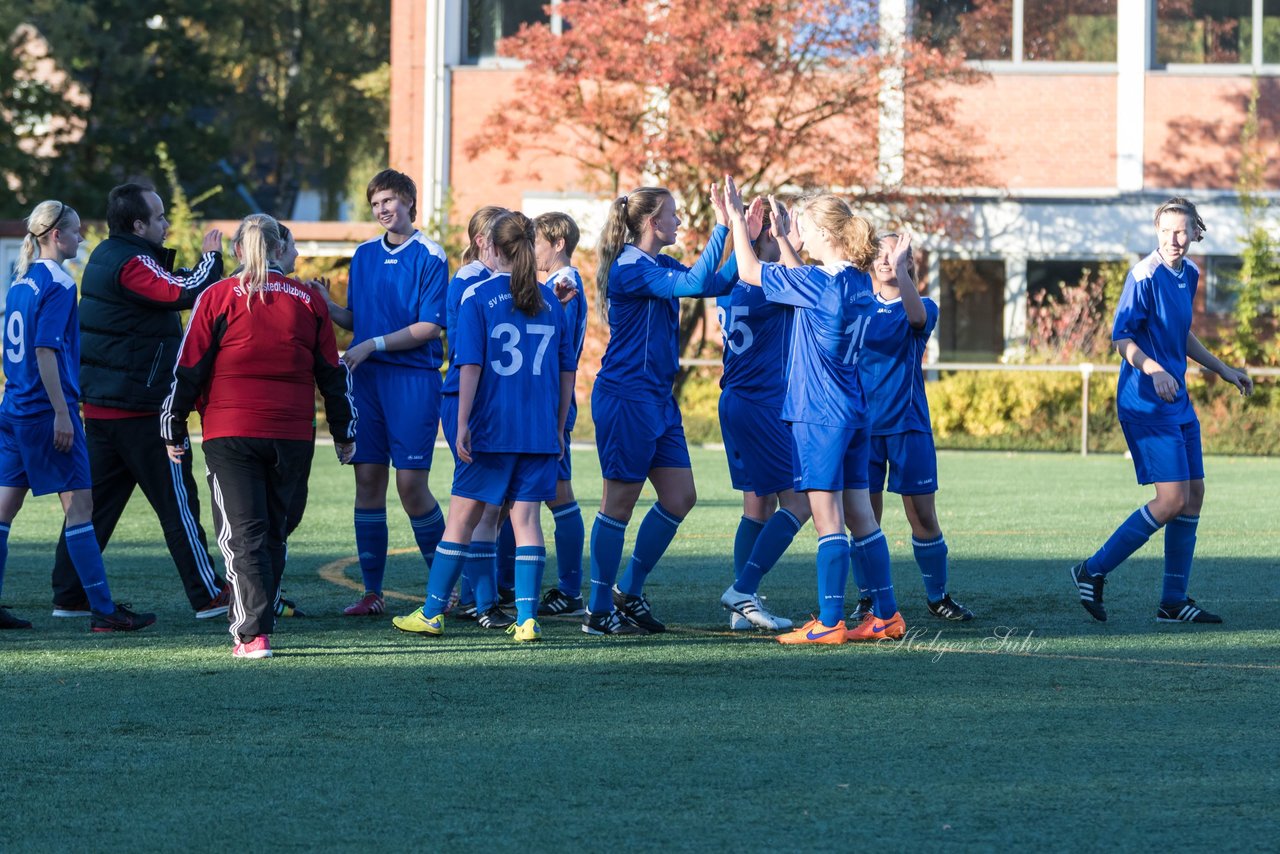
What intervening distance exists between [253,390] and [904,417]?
3.04m

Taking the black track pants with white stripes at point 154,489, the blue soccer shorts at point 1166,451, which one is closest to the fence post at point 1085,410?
the blue soccer shorts at point 1166,451

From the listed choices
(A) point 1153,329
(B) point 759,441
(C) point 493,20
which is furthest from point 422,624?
(C) point 493,20

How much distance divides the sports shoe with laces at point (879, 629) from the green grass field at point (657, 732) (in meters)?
0.11

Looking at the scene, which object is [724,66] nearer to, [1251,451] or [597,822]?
[1251,451]

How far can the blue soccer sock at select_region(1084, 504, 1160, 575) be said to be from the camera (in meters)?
8.18

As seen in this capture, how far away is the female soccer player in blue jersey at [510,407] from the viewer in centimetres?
727

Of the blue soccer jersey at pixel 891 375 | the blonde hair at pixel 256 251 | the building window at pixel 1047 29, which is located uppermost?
the building window at pixel 1047 29

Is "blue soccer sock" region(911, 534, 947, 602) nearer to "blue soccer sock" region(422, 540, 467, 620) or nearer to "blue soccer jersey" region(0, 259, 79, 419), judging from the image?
"blue soccer sock" region(422, 540, 467, 620)

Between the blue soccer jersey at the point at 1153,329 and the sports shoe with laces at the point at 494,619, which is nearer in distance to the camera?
the sports shoe with laces at the point at 494,619

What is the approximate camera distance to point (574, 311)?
8.12m

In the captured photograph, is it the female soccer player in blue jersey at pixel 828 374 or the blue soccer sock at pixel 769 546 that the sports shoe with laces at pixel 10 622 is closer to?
the blue soccer sock at pixel 769 546

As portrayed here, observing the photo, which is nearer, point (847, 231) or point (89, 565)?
point (847, 231)

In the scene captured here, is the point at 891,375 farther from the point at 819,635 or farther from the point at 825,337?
the point at 819,635

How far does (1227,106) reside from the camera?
1046 inches
